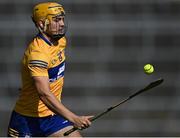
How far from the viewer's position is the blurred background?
10.4 meters

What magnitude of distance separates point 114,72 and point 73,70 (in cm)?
40

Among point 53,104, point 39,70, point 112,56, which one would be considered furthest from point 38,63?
point 112,56

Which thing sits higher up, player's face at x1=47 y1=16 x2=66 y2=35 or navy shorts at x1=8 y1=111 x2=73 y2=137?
player's face at x1=47 y1=16 x2=66 y2=35

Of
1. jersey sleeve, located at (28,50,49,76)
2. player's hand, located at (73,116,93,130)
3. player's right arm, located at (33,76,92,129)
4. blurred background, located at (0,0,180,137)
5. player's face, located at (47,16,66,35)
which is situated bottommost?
blurred background, located at (0,0,180,137)

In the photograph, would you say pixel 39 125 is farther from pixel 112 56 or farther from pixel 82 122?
pixel 112 56

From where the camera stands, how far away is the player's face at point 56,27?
717 centimetres

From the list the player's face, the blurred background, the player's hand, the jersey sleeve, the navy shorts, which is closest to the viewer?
the player's hand

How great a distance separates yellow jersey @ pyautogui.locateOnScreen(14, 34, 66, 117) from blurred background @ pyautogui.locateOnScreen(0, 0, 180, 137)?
10.0 ft

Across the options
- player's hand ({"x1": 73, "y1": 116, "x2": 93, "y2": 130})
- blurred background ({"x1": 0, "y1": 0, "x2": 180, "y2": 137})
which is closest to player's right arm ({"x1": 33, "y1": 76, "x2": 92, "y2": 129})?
player's hand ({"x1": 73, "y1": 116, "x2": 93, "y2": 130})

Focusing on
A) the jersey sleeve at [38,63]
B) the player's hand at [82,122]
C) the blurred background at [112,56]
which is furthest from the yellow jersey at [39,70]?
the blurred background at [112,56]

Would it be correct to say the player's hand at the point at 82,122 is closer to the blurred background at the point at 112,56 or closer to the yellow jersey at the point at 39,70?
the yellow jersey at the point at 39,70

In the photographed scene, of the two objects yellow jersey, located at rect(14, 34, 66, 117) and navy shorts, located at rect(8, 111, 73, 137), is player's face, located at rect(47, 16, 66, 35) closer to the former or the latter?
yellow jersey, located at rect(14, 34, 66, 117)

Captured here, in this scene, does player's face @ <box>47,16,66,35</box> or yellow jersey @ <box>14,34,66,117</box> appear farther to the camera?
player's face @ <box>47,16,66,35</box>

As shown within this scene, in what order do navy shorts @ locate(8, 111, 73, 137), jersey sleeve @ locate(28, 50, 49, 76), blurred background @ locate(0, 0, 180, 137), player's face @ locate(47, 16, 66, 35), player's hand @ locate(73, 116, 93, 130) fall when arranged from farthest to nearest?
blurred background @ locate(0, 0, 180, 137) → navy shorts @ locate(8, 111, 73, 137) → player's face @ locate(47, 16, 66, 35) → jersey sleeve @ locate(28, 50, 49, 76) → player's hand @ locate(73, 116, 93, 130)
